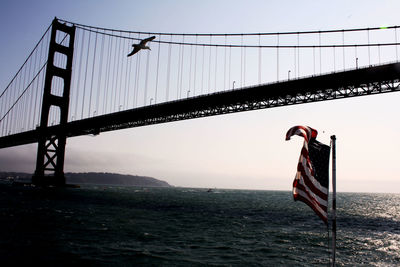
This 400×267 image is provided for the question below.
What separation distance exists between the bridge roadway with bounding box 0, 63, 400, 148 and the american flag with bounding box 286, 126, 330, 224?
27.2 m

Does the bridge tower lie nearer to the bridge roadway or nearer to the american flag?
the bridge roadway

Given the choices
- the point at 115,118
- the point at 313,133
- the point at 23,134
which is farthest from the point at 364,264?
the point at 23,134

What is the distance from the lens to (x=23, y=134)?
205ft

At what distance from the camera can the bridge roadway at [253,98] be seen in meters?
30.9

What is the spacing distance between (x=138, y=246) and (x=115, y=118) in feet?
135

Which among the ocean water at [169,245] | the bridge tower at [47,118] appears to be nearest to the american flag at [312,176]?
the ocean water at [169,245]

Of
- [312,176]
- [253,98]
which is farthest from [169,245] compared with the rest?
[253,98]

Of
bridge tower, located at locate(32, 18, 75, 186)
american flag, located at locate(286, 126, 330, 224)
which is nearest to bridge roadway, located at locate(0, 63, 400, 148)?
bridge tower, located at locate(32, 18, 75, 186)

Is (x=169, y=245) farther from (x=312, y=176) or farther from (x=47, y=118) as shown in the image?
(x=47, y=118)

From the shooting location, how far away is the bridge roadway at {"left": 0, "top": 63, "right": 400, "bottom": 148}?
30.9 m

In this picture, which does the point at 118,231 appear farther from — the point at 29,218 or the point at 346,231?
the point at 346,231

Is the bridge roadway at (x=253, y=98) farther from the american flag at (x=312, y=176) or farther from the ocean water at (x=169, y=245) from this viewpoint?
the american flag at (x=312, y=176)

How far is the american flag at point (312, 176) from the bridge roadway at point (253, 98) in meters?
27.2

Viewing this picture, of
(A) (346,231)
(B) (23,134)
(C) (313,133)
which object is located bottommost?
(A) (346,231)
